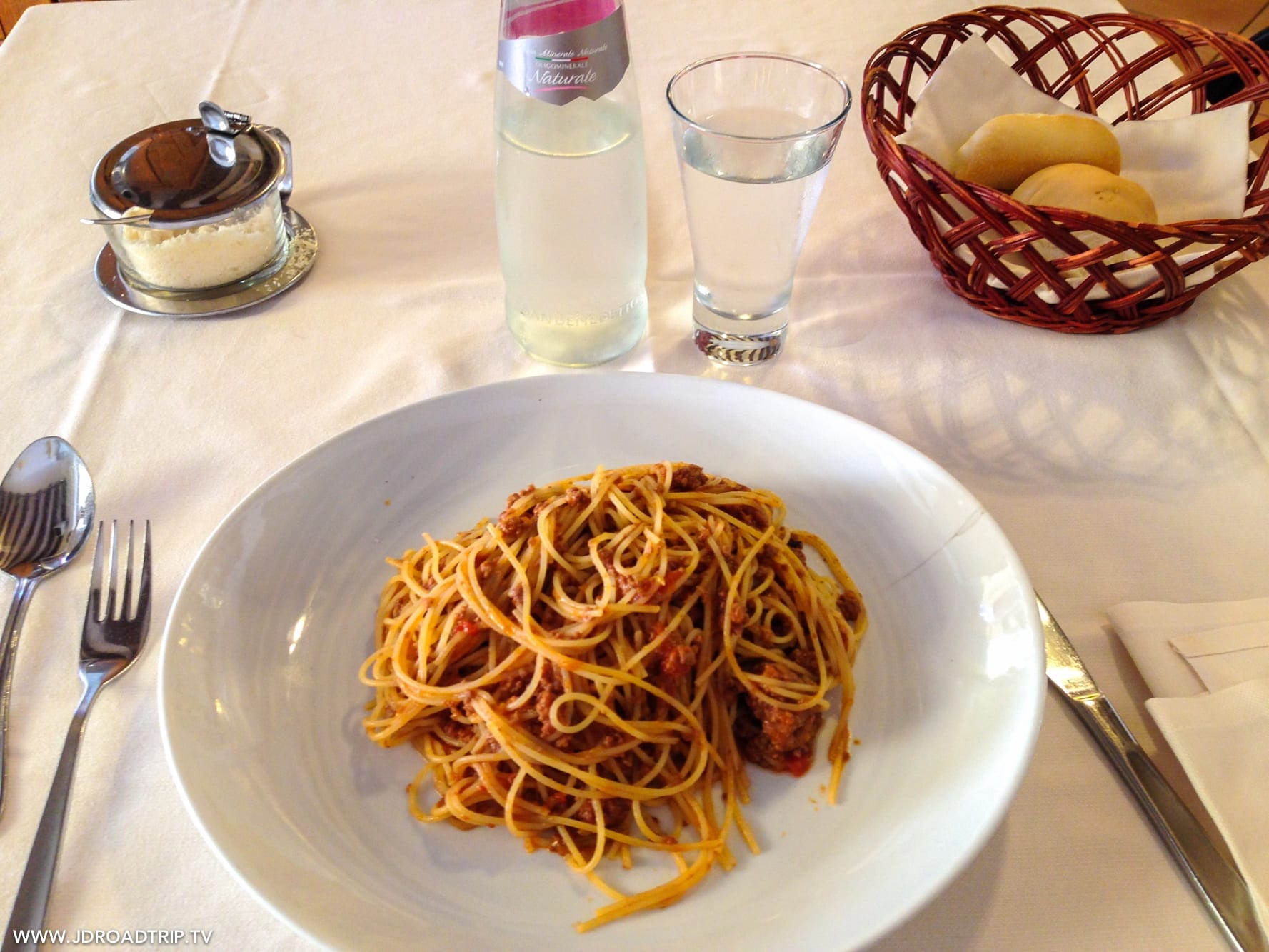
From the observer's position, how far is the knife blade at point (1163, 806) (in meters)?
0.80

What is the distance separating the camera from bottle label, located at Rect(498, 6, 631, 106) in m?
1.14

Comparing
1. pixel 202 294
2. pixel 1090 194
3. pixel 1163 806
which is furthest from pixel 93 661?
pixel 1090 194

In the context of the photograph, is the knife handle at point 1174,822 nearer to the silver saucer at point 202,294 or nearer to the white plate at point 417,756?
the white plate at point 417,756

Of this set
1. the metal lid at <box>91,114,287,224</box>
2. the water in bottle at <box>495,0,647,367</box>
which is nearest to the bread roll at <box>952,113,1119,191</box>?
the water in bottle at <box>495,0,647,367</box>

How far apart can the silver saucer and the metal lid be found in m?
0.17

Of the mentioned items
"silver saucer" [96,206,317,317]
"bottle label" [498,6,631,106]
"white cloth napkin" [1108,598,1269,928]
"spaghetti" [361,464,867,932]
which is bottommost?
"white cloth napkin" [1108,598,1269,928]

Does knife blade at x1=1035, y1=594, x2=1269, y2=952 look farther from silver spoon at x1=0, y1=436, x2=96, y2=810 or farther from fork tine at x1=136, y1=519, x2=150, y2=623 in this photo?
silver spoon at x1=0, y1=436, x2=96, y2=810

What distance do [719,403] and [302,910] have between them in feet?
2.36

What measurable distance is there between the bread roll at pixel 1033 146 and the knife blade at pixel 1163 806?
796 mm

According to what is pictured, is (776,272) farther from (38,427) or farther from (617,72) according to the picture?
(38,427)

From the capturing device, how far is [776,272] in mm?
1310

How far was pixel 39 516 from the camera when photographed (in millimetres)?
1128

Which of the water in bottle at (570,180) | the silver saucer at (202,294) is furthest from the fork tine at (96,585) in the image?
the water in bottle at (570,180)

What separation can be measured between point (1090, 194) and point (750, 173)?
0.53 metres
